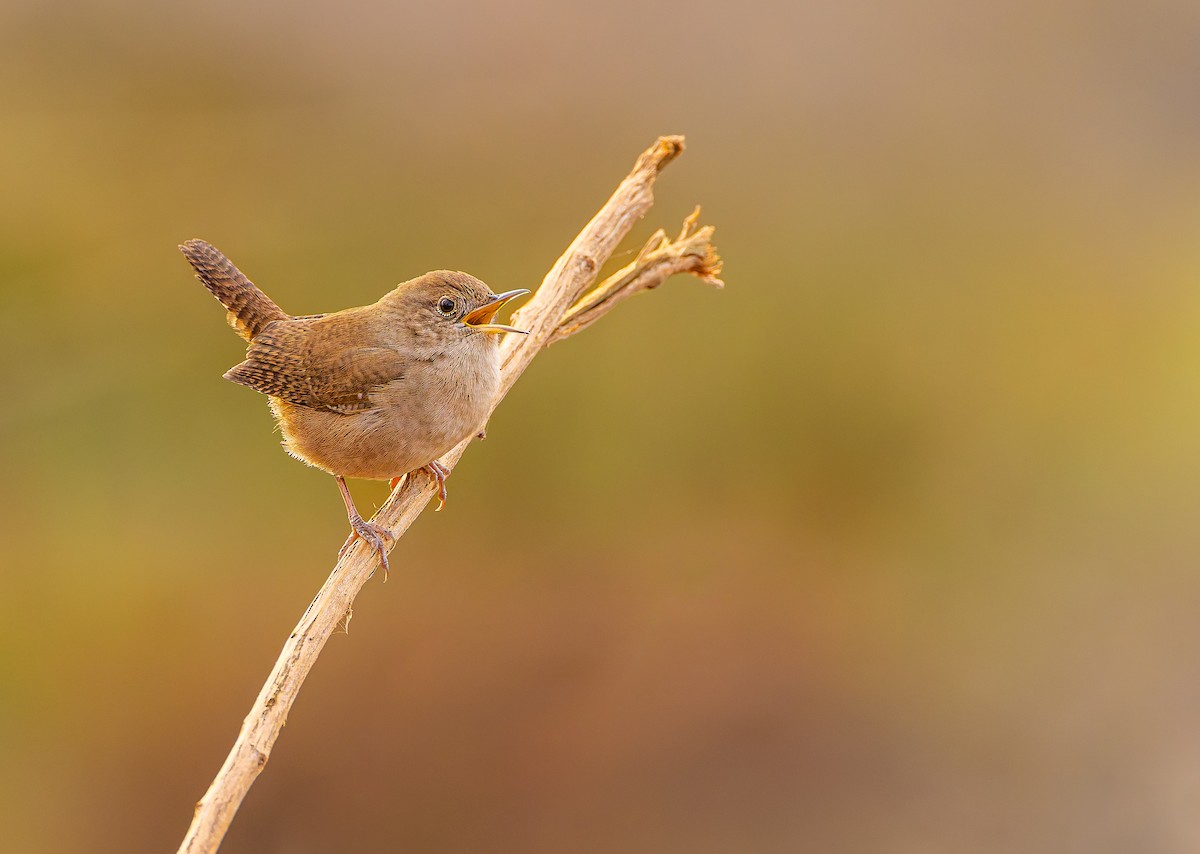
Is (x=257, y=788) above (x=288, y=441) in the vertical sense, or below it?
below

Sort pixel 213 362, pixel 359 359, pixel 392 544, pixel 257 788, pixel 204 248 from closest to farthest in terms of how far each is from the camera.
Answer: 1. pixel 392 544
2. pixel 359 359
3. pixel 204 248
4. pixel 257 788
5. pixel 213 362

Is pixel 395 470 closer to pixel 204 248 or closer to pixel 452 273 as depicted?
pixel 452 273

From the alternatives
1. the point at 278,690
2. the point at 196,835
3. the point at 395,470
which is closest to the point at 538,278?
the point at 395,470

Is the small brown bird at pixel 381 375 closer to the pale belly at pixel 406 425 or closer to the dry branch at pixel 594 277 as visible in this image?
the pale belly at pixel 406 425

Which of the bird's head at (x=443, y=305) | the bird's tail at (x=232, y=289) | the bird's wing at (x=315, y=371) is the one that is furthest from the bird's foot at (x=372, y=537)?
the bird's tail at (x=232, y=289)

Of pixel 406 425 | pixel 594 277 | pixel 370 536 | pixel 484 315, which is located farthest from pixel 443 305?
pixel 370 536

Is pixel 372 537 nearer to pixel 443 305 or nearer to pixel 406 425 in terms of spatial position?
pixel 406 425
